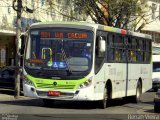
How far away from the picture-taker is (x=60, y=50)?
19.9 metres

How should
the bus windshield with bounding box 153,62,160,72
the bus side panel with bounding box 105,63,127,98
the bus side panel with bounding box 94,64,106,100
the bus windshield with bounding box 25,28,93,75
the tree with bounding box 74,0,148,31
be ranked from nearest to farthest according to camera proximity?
the bus windshield with bounding box 25,28,93,75 → the bus side panel with bounding box 94,64,106,100 → the bus side panel with bounding box 105,63,127,98 → the tree with bounding box 74,0,148,31 → the bus windshield with bounding box 153,62,160,72

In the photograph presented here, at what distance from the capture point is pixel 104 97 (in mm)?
20922

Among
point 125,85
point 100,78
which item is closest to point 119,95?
point 125,85

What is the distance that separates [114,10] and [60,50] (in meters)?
20.4

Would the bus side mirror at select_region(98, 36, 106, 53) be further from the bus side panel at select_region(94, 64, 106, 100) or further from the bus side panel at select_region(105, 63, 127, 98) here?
the bus side panel at select_region(105, 63, 127, 98)

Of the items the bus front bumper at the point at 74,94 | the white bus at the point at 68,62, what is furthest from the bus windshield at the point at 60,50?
the bus front bumper at the point at 74,94

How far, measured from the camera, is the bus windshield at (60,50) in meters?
19.7

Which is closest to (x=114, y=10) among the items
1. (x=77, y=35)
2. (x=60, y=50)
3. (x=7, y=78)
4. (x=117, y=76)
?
(x=7, y=78)

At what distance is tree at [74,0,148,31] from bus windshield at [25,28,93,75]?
19.0 m

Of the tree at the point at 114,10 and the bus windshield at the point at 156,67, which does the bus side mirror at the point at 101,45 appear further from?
the bus windshield at the point at 156,67

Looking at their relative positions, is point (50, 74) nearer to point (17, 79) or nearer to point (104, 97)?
point (104, 97)

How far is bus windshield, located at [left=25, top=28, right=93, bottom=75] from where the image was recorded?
19719 mm

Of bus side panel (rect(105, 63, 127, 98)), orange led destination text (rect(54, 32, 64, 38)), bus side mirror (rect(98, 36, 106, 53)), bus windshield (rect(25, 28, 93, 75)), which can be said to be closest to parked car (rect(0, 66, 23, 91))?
bus side panel (rect(105, 63, 127, 98))

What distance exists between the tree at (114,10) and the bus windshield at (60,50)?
62.5ft
